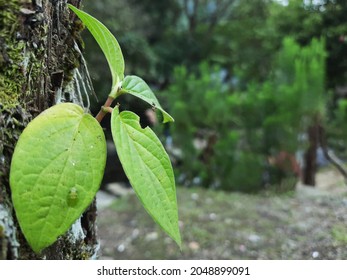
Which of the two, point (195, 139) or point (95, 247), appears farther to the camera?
point (195, 139)

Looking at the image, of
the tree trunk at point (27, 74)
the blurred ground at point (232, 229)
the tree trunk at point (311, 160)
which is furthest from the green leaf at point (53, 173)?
the tree trunk at point (311, 160)

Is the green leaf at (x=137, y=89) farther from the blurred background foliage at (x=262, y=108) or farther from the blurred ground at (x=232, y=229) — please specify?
the blurred background foliage at (x=262, y=108)

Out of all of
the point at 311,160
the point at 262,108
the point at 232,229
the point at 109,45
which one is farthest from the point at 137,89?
the point at 311,160

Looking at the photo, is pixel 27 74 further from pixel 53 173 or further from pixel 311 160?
pixel 311 160

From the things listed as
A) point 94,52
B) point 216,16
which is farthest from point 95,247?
point 216,16

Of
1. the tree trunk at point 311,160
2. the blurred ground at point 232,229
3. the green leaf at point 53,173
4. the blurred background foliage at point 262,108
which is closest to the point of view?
the green leaf at point 53,173

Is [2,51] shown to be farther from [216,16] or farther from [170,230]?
[216,16]

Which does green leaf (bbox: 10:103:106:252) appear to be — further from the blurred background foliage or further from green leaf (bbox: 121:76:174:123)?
the blurred background foliage
